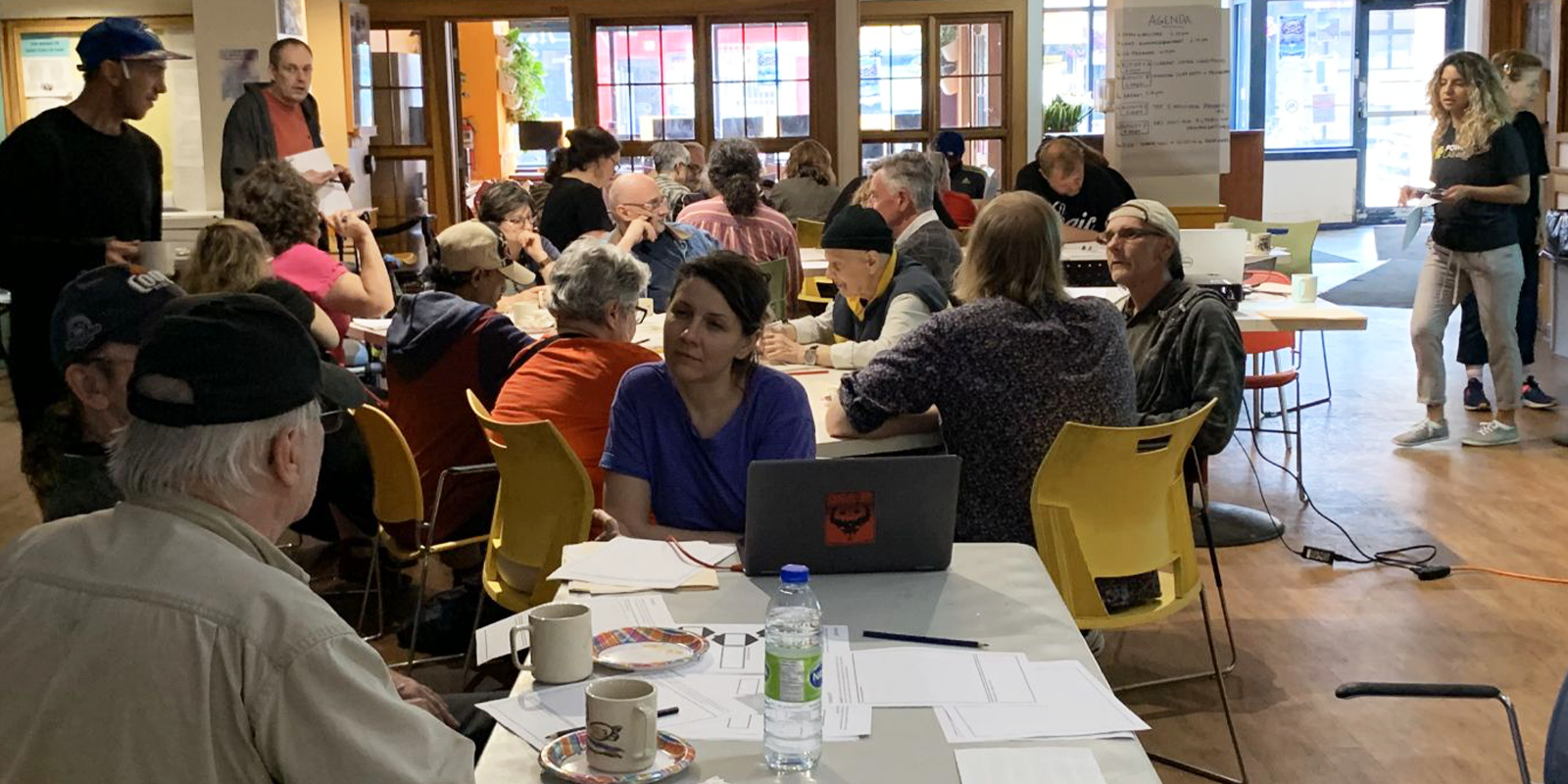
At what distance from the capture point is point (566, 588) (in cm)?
239

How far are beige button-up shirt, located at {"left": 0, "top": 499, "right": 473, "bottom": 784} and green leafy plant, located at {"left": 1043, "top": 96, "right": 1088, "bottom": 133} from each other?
12490 millimetres

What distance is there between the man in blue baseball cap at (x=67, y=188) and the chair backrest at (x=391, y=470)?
0.79m

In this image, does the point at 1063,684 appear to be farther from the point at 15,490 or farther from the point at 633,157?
the point at 633,157

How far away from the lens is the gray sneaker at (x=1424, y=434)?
690 centimetres

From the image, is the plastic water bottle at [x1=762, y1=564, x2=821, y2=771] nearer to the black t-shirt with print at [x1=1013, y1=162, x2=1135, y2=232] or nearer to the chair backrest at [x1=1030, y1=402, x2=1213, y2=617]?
the chair backrest at [x1=1030, y1=402, x2=1213, y2=617]

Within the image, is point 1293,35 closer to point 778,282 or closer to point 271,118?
point 778,282

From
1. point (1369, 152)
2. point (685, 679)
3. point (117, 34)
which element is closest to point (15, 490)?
point (117, 34)

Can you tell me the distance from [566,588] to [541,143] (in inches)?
434

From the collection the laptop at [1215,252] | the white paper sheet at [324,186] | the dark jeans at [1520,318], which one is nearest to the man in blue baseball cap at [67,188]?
the white paper sheet at [324,186]

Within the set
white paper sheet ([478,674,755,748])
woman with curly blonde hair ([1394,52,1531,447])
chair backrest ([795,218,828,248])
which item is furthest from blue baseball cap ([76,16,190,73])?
woman with curly blonde hair ([1394,52,1531,447])

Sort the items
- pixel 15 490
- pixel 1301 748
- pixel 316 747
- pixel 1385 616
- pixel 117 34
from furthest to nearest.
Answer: pixel 15 490
pixel 1385 616
pixel 117 34
pixel 1301 748
pixel 316 747

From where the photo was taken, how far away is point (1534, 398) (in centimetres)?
762

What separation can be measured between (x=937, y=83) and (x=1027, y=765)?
1083 cm

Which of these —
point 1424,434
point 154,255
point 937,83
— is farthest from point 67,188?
point 937,83
